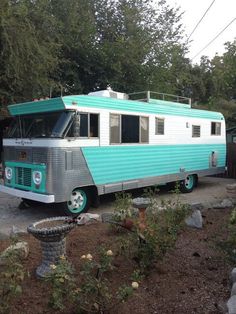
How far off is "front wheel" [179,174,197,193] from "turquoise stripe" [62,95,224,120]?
6.07ft

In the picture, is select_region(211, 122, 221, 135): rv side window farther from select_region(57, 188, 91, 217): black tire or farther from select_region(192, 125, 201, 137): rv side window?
select_region(57, 188, 91, 217): black tire

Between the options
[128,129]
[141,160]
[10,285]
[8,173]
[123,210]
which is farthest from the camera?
[141,160]

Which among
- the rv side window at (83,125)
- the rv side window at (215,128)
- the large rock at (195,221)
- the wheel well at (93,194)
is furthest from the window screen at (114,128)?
the rv side window at (215,128)

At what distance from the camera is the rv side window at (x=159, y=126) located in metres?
10.3

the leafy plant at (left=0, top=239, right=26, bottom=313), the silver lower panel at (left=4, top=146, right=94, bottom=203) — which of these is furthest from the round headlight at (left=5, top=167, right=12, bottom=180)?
the leafy plant at (left=0, top=239, right=26, bottom=313)

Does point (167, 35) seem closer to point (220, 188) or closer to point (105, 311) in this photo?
point (220, 188)

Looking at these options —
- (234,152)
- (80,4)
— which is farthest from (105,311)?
(80,4)

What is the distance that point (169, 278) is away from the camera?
4332 millimetres

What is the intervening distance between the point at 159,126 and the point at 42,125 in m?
3.45

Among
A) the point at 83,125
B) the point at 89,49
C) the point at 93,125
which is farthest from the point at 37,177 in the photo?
the point at 89,49

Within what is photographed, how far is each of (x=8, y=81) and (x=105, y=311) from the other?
37.8ft

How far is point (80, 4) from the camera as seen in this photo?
64.4ft

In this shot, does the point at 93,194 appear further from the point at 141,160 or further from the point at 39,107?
the point at 39,107

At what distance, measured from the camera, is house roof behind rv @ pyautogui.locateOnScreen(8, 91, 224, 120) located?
309 inches
